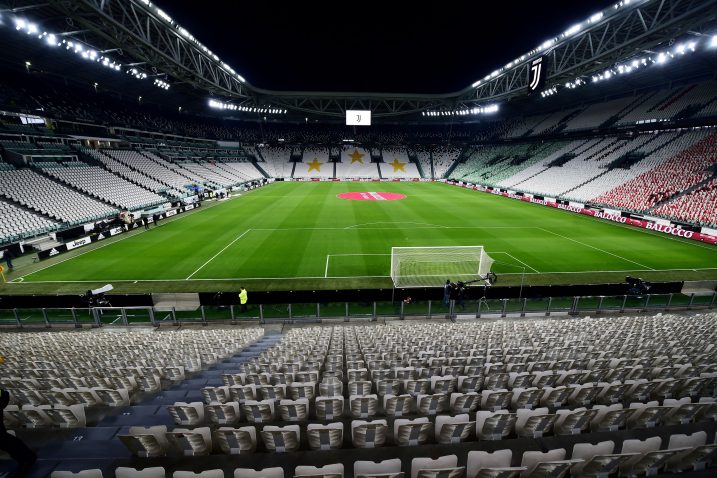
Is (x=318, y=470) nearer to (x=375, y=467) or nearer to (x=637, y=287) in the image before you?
(x=375, y=467)

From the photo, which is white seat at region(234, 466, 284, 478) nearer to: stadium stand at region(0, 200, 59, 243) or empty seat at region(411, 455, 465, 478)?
empty seat at region(411, 455, 465, 478)

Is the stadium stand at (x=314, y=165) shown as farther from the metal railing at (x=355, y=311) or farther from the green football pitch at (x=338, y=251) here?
the metal railing at (x=355, y=311)

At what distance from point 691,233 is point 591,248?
30.7 feet

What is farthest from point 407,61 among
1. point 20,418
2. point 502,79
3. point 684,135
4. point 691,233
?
point 20,418

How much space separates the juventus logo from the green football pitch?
36.6 feet

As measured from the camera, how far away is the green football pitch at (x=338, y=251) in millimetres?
17734

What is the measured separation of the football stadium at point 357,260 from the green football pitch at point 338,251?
257 millimetres

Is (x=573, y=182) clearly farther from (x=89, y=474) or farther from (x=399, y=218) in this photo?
(x=89, y=474)

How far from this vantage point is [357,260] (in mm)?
20578

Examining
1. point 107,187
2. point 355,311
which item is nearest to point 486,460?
point 355,311

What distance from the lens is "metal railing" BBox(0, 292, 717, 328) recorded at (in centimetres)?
1345

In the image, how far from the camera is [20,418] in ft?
16.1

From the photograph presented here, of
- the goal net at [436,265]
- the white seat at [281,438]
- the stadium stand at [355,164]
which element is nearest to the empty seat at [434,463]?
the white seat at [281,438]

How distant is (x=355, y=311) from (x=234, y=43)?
30858mm
